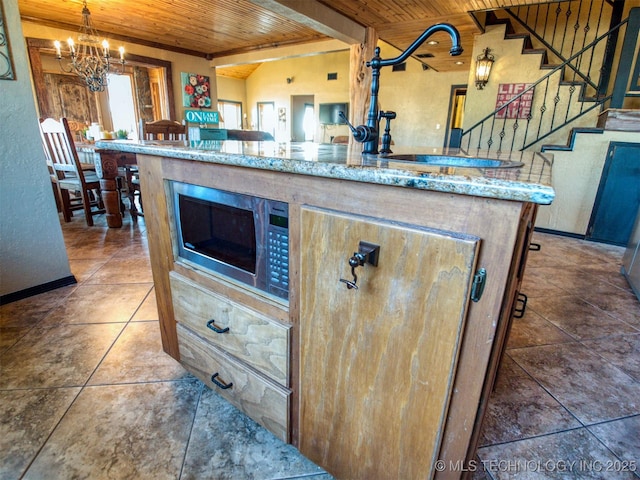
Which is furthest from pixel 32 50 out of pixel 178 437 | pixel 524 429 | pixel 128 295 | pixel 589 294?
pixel 589 294

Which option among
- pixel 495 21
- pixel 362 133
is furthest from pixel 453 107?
pixel 362 133

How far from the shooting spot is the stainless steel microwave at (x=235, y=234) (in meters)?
0.90

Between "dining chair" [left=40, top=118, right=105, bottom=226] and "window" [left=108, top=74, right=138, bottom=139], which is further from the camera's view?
"window" [left=108, top=74, right=138, bottom=139]

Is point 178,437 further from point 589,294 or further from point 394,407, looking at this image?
point 589,294

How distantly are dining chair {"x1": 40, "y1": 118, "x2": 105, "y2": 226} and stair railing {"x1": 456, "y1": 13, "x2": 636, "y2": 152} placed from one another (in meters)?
4.64

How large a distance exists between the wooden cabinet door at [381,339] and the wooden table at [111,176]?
10.8ft

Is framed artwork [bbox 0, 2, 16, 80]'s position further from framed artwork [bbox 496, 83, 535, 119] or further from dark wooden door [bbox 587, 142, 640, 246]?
framed artwork [bbox 496, 83, 535, 119]

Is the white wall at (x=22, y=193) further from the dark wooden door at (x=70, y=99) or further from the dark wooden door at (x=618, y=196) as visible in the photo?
the dark wooden door at (x=70, y=99)

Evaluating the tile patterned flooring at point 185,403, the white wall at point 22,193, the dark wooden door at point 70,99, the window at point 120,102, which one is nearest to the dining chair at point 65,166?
the white wall at point 22,193

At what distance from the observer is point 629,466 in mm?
1103

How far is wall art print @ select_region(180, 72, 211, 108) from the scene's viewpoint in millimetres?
6543

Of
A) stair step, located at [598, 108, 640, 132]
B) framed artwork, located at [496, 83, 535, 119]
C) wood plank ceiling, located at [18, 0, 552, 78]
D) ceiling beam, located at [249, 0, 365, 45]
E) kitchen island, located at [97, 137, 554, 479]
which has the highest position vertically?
wood plank ceiling, located at [18, 0, 552, 78]

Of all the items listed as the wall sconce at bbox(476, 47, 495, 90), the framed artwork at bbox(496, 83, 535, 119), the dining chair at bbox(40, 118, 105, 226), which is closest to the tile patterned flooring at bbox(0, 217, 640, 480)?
the dining chair at bbox(40, 118, 105, 226)

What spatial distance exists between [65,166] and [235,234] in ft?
11.5
